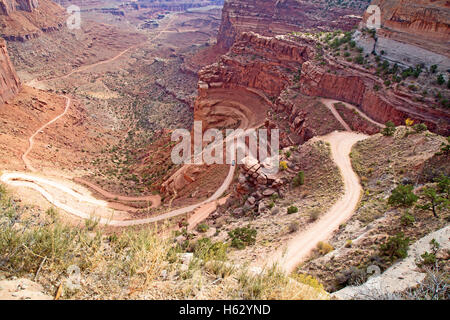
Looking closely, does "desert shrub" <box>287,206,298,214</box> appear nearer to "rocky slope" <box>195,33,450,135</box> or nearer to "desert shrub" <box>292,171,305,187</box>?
"desert shrub" <box>292,171,305,187</box>

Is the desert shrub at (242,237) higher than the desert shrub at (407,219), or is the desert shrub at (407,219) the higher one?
the desert shrub at (407,219)

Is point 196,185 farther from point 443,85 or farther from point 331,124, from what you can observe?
point 443,85

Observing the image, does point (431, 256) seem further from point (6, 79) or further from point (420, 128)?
point (6, 79)

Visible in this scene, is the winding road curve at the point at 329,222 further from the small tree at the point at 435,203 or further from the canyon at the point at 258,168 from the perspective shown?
the small tree at the point at 435,203

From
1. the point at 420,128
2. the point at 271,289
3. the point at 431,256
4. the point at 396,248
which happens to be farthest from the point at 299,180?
the point at 271,289

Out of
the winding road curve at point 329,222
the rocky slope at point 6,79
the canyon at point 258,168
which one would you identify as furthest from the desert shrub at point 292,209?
the rocky slope at point 6,79

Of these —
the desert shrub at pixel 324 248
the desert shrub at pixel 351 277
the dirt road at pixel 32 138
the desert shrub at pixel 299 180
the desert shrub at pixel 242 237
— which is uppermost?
the desert shrub at pixel 351 277
